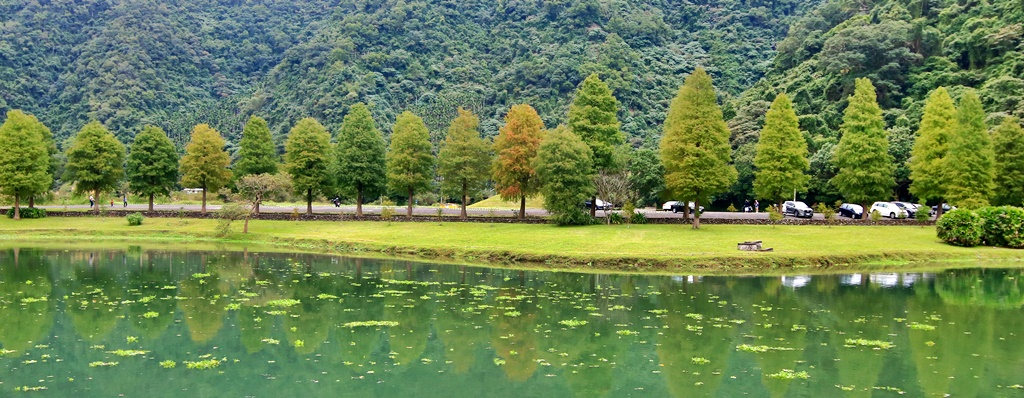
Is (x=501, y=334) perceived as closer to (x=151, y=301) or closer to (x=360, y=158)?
(x=151, y=301)

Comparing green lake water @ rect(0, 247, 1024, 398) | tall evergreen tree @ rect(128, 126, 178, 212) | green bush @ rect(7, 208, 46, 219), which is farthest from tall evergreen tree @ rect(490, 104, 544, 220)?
green bush @ rect(7, 208, 46, 219)

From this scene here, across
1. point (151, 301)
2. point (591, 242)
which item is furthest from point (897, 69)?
point (151, 301)

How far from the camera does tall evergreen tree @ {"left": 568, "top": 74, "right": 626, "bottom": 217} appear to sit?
61.6 meters

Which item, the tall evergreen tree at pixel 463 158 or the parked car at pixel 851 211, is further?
the parked car at pixel 851 211

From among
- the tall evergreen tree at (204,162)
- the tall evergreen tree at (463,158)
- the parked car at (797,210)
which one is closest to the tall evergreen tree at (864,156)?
the parked car at (797,210)

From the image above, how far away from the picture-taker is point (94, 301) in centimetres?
3222

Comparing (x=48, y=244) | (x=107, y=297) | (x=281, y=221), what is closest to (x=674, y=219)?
(x=281, y=221)

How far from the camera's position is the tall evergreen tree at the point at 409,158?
66.0m

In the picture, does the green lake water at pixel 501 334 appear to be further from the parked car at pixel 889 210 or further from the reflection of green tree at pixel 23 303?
the parked car at pixel 889 210

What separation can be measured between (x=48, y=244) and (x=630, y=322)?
46505 mm

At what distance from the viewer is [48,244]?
5700 cm

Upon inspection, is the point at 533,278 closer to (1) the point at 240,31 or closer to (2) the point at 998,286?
(2) the point at 998,286

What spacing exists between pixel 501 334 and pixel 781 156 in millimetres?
41376

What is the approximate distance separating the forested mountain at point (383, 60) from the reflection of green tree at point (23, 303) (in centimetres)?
7768
